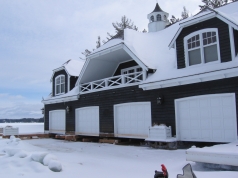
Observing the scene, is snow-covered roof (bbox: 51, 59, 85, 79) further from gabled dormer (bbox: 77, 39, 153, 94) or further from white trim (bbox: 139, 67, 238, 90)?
white trim (bbox: 139, 67, 238, 90)

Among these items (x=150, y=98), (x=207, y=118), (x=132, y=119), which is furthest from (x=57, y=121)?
(x=207, y=118)

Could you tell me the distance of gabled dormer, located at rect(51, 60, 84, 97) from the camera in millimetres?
19920

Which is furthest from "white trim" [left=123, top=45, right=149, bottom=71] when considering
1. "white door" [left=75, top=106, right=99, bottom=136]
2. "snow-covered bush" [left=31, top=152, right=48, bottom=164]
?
"snow-covered bush" [left=31, top=152, right=48, bottom=164]

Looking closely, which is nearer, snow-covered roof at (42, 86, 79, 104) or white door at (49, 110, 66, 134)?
snow-covered roof at (42, 86, 79, 104)

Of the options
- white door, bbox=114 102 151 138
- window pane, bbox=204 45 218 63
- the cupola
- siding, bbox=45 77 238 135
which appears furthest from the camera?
the cupola

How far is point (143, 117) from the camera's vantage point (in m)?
13.4

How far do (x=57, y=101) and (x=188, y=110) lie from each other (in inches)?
464

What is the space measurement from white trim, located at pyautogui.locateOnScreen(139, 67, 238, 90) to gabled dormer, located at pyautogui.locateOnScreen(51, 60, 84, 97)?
843 centimetres

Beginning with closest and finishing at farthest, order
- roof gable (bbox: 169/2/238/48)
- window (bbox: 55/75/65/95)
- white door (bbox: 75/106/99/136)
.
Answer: roof gable (bbox: 169/2/238/48), white door (bbox: 75/106/99/136), window (bbox: 55/75/65/95)

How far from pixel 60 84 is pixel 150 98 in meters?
10.2

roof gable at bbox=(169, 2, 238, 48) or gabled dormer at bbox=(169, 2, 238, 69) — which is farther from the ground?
roof gable at bbox=(169, 2, 238, 48)

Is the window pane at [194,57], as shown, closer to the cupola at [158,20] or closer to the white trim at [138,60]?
the white trim at [138,60]

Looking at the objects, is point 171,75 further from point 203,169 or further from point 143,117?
point 203,169

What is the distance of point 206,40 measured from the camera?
36.4 feet
